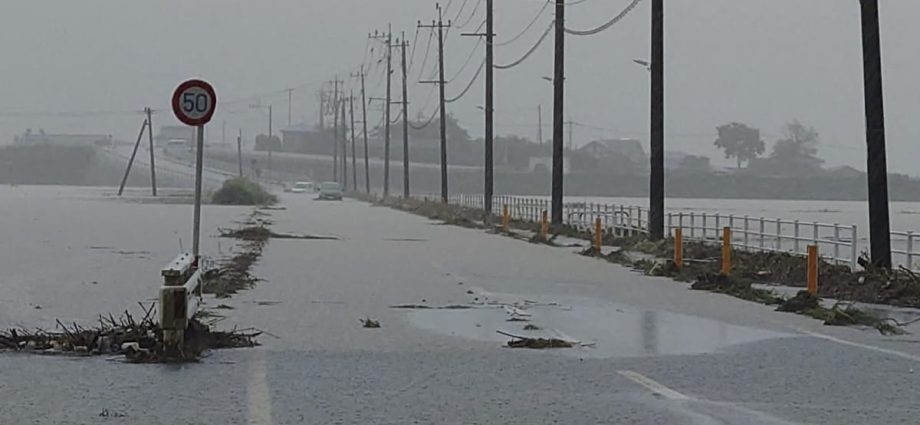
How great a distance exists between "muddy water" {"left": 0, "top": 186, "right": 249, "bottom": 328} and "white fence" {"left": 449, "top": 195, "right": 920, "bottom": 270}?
1146 cm

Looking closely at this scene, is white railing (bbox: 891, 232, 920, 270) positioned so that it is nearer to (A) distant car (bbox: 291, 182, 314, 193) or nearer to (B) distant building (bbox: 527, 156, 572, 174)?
(B) distant building (bbox: 527, 156, 572, 174)

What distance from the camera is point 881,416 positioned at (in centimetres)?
1057

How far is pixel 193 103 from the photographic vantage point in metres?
18.2

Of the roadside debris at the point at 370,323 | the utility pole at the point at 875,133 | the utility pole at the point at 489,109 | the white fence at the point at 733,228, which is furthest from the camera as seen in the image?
the utility pole at the point at 489,109

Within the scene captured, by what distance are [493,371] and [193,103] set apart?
6960 millimetres

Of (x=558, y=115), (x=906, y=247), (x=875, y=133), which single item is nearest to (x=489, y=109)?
(x=558, y=115)

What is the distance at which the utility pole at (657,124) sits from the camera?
1406 inches

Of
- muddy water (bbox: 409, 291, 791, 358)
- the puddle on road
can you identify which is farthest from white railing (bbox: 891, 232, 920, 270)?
the puddle on road

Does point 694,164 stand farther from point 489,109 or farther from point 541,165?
point 489,109

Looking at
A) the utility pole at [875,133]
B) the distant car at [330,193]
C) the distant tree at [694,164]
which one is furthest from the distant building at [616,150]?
the utility pole at [875,133]

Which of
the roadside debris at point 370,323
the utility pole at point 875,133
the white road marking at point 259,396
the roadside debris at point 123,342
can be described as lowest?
the roadside debris at point 370,323

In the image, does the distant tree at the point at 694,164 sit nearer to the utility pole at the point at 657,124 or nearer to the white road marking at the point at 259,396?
the utility pole at the point at 657,124

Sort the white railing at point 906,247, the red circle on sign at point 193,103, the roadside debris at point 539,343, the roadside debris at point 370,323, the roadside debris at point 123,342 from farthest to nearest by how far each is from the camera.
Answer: the white railing at point 906,247 → the red circle on sign at point 193,103 → the roadside debris at point 370,323 → the roadside debris at point 539,343 → the roadside debris at point 123,342

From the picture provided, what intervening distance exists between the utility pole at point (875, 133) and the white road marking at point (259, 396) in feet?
42.3
